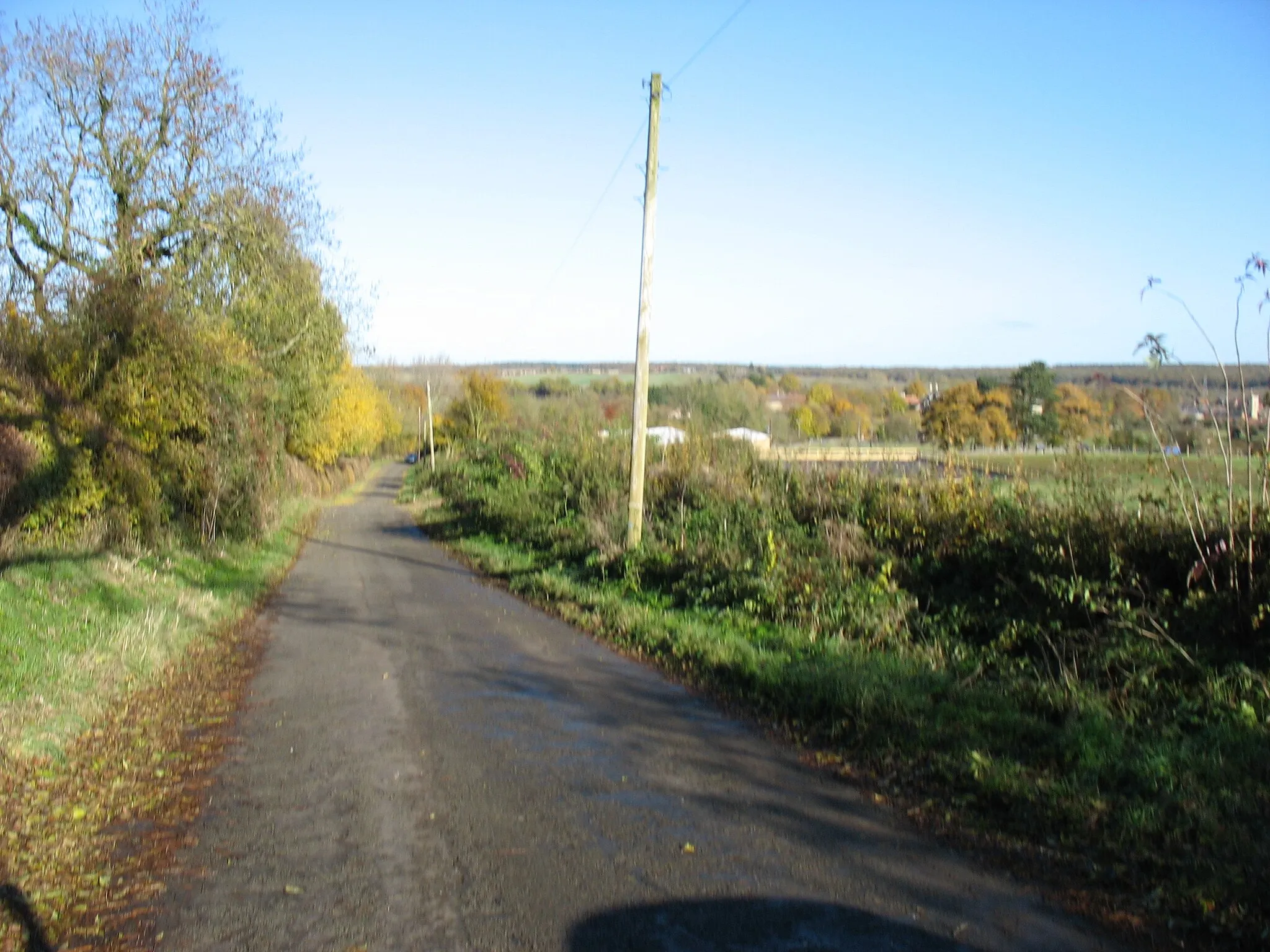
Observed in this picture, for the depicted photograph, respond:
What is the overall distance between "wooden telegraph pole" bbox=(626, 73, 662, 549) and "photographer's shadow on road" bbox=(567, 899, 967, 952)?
1197 centimetres

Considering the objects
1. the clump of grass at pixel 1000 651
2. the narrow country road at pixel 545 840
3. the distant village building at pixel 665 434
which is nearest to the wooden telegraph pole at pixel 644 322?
the clump of grass at pixel 1000 651

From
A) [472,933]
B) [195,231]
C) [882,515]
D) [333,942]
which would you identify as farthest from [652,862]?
Answer: [195,231]

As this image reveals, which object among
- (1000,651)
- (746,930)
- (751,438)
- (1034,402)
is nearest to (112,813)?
(746,930)

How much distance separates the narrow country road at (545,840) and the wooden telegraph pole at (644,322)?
22.1 feet

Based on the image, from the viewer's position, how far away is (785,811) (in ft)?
20.9

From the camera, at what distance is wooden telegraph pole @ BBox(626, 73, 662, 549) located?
1638 cm

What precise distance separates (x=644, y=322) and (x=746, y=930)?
42.4 feet

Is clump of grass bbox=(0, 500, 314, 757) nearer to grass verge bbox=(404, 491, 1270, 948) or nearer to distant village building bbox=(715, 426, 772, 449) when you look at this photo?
grass verge bbox=(404, 491, 1270, 948)

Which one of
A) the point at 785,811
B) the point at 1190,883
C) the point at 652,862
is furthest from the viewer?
the point at 785,811

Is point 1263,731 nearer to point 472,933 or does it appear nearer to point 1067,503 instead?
point 1067,503

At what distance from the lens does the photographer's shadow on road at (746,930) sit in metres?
4.55

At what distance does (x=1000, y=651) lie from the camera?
9672 mm

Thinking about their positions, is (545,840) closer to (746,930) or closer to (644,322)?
(746,930)

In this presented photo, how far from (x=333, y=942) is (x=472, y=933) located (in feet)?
2.01
